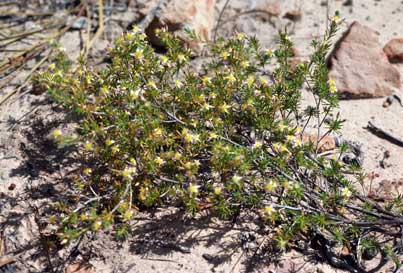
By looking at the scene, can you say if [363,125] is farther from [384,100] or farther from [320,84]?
[320,84]

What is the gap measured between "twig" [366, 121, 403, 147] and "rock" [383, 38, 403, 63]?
892 millimetres

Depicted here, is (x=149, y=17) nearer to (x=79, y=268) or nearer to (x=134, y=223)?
(x=134, y=223)

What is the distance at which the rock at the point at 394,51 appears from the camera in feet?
16.0

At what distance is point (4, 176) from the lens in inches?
155

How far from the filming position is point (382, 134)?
4.27 m

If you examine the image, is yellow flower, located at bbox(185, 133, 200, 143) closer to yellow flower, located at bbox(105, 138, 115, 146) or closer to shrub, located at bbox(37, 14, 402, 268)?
shrub, located at bbox(37, 14, 402, 268)

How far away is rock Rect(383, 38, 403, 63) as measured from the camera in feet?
16.0

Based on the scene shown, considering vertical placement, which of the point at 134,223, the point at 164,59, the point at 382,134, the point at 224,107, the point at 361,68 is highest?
the point at 164,59

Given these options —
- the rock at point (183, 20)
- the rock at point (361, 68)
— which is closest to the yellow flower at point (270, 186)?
the rock at point (361, 68)

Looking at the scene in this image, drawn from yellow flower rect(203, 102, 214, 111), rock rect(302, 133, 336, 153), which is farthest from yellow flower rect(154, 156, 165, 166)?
rock rect(302, 133, 336, 153)

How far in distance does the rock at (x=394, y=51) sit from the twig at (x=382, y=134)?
35.1 inches

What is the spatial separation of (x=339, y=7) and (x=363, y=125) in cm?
162

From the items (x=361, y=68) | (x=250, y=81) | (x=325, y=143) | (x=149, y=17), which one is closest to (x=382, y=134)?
(x=325, y=143)

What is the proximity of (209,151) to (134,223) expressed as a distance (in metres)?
0.71
